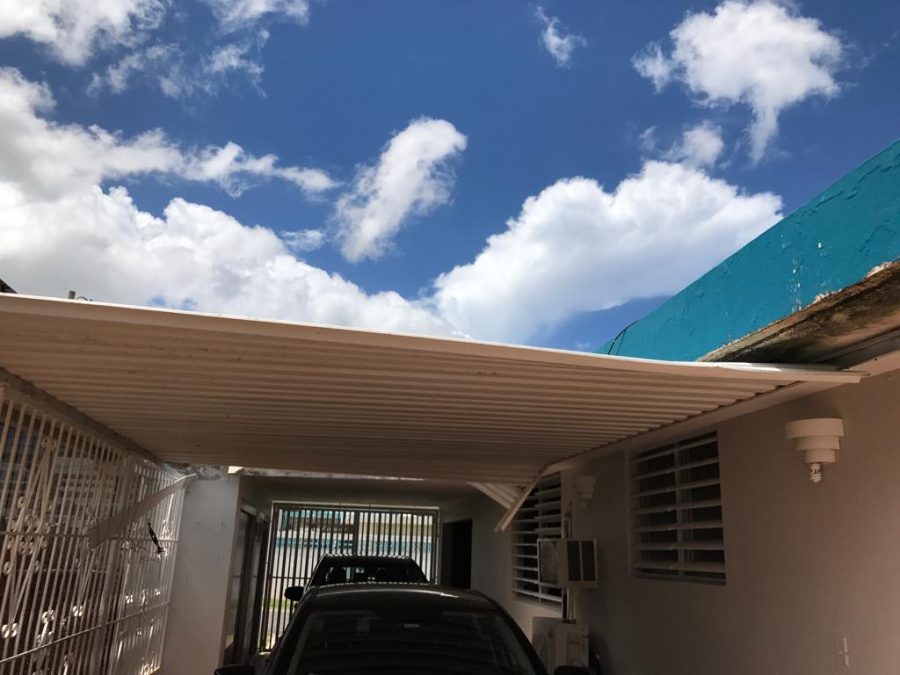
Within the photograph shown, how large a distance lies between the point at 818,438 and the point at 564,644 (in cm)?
403

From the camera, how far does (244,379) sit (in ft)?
13.5

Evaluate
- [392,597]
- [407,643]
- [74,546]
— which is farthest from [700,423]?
[74,546]

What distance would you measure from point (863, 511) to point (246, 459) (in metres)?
5.79

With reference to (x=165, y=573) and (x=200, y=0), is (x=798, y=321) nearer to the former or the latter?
(x=200, y=0)

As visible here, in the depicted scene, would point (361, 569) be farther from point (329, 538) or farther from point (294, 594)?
point (329, 538)

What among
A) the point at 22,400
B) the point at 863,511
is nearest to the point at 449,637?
the point at 863,511

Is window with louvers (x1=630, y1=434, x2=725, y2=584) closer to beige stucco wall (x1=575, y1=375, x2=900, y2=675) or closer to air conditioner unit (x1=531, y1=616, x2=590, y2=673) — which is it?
beige stucco wall (x1=575, y1=375, x2=900, y2=675)

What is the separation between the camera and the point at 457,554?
15.7 m

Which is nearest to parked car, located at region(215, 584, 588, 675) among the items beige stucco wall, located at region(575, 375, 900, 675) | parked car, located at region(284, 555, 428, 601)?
beige stucco wall, located at region(575, 375, 900, 675)

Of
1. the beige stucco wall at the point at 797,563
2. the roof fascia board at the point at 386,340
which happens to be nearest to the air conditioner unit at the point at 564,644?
the beige stucco wall at the point at 797,563

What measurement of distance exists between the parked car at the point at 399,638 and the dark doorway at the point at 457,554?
10.8m

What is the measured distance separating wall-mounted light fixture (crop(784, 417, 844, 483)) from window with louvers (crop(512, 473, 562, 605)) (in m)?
5.07

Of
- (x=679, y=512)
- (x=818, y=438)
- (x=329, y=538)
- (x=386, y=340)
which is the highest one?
(x=386, y=340)

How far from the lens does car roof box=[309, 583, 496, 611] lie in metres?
4.05
